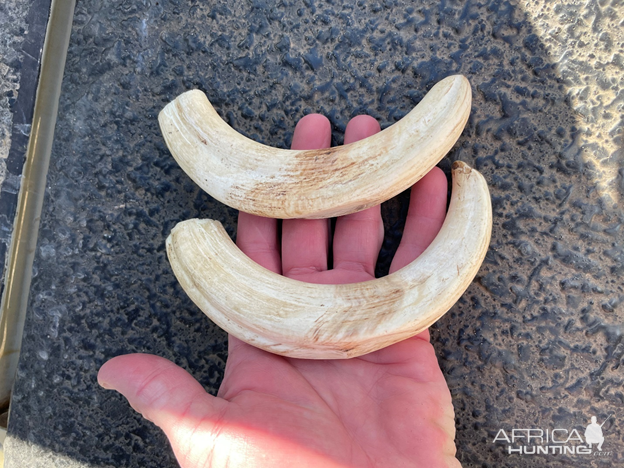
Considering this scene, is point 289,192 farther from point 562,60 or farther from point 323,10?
point 562,60

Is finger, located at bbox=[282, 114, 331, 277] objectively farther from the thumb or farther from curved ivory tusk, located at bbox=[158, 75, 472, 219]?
the thumb

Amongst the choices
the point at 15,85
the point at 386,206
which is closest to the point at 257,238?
the point at 386,206

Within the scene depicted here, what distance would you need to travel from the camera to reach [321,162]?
1229 millimetres

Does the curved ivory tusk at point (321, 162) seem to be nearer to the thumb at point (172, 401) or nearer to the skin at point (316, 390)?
the skin at point (316, 390)

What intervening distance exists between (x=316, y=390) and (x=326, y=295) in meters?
0.28

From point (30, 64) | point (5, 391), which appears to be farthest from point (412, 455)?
point (30, 64)

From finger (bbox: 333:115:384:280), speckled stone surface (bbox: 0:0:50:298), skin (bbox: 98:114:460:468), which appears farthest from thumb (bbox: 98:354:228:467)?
speckled stone surface (bbox: 0:0:50:298)

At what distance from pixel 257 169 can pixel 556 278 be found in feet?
3.34

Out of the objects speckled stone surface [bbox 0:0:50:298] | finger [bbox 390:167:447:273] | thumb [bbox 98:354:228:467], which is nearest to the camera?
thumb [bbox 98:354:228:467]

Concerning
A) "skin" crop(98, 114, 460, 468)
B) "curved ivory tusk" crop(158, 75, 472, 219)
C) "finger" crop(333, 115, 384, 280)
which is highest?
"curved ivory tusk" crop(158, 75, 472, 219)

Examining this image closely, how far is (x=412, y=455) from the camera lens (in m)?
1.13

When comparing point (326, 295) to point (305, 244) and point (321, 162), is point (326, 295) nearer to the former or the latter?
point (305, 244)

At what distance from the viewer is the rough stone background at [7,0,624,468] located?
4.68 feet

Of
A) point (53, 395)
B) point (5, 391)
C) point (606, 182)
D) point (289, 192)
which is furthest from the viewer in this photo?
point (5, 391)
